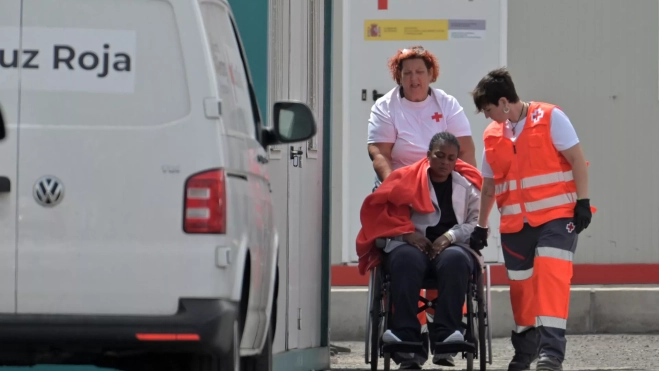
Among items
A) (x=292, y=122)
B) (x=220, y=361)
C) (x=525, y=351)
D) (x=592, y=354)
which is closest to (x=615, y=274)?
(x=592, y=354)

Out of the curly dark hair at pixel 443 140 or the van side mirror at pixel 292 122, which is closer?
the van side mirror at pixel 292 122

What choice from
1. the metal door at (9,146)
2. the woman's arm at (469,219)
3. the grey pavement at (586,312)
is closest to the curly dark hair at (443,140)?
the woman's arm at (469,219)

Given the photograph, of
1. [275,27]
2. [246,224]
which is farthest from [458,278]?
[246,224]

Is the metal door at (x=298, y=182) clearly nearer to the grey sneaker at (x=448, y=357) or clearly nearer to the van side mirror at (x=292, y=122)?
the grey sneaker at (x=448, y=357)

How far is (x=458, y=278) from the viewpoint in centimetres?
816

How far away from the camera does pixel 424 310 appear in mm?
8477

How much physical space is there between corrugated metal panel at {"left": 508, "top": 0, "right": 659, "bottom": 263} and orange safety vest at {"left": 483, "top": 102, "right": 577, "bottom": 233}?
9.99ft

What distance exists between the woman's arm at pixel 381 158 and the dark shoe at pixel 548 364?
1430 millimetres

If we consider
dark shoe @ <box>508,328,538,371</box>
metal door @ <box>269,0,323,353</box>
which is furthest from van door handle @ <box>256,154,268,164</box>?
dark shoe @ <box>508,328,538,371</box>

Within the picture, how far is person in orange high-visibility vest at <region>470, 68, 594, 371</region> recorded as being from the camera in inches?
326

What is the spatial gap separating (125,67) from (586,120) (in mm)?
7032

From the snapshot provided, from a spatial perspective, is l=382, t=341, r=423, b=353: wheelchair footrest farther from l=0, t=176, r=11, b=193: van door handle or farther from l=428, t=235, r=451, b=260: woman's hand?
l=0, t=176, r=11, b=193: van door handle

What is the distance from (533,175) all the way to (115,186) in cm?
392

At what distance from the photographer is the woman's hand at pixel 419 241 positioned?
8.33 meters
